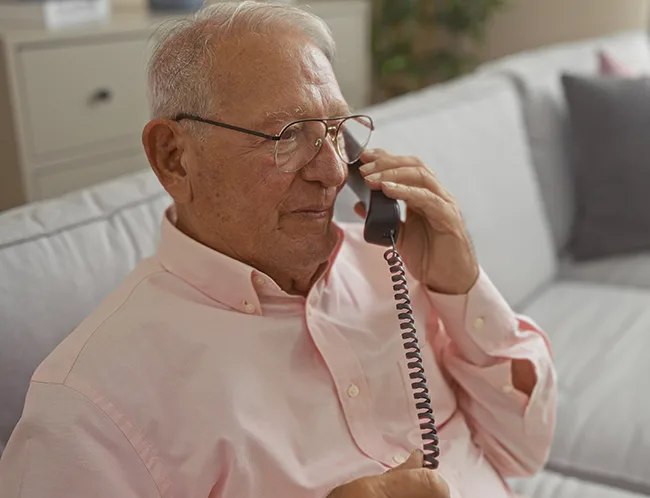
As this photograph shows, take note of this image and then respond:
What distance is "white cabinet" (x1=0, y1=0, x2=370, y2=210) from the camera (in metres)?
2.36

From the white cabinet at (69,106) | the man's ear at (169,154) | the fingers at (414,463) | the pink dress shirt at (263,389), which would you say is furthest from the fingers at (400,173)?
the white cabinet at (69,106)

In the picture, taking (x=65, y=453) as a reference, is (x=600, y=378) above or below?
below

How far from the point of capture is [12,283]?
116 cm

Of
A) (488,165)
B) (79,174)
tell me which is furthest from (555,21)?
(79,174)

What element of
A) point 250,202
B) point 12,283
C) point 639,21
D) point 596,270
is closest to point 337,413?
point 250,202

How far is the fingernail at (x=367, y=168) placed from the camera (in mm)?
1216

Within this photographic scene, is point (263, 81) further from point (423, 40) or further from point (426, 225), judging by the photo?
point (423, 40)

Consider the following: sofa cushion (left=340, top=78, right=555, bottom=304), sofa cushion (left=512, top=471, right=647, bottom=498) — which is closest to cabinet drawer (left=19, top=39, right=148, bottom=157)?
sofa cushion (left=340, top=78, right=555, bottom=304)

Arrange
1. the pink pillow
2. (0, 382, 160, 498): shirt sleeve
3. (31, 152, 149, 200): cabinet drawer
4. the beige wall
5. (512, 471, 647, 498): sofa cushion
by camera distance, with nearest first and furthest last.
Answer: (0, 382, 160, 498): shirt sleeve
(512, 471, 647, 498): sofa cushion
(31, 152, 149, 200): cabinet drawer
the pink pillow
the beige wall

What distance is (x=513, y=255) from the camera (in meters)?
2.15

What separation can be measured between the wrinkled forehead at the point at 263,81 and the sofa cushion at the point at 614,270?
1.60m

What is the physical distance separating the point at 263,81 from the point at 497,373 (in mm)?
567

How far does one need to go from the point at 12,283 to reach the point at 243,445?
1.26 ft

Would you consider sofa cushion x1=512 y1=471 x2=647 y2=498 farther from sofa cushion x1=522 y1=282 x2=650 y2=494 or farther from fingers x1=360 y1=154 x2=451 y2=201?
fingers x1=360 y1=154 x2=451 y2=201
